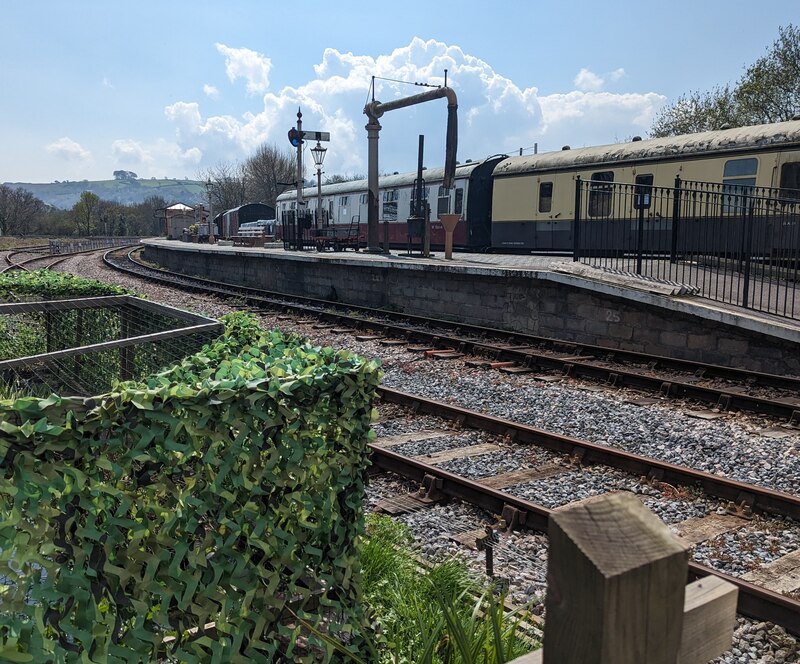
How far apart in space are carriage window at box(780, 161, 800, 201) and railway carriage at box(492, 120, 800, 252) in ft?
0.06

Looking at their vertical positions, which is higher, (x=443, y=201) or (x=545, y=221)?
(x=443, y=201)

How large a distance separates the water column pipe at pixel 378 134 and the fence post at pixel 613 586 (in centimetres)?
1893

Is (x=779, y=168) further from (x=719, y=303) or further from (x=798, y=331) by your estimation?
(x=798, y=331)

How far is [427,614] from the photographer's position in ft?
10.5

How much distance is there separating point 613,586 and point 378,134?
22.7 meters

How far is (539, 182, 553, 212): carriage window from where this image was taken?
790 inches

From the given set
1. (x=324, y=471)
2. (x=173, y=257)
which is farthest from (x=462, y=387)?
(x=173, y=257)

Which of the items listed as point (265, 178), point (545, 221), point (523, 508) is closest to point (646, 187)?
point (545, 221)

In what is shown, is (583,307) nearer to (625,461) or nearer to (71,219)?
(625,461)

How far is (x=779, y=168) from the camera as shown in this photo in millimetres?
14586

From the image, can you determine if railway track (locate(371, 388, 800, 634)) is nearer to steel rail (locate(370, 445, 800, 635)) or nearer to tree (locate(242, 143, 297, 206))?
steel rail (locate(370, 445, 800, 635))

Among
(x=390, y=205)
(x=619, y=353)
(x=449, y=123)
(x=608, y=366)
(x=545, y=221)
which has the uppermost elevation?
(x=449, y=123)

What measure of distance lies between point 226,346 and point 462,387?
578 centimetres

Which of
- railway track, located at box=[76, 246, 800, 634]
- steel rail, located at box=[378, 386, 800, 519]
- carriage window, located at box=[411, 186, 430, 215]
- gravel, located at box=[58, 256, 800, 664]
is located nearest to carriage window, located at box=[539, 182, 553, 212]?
carriage window, located at box=[411, 186, 430, 215]
